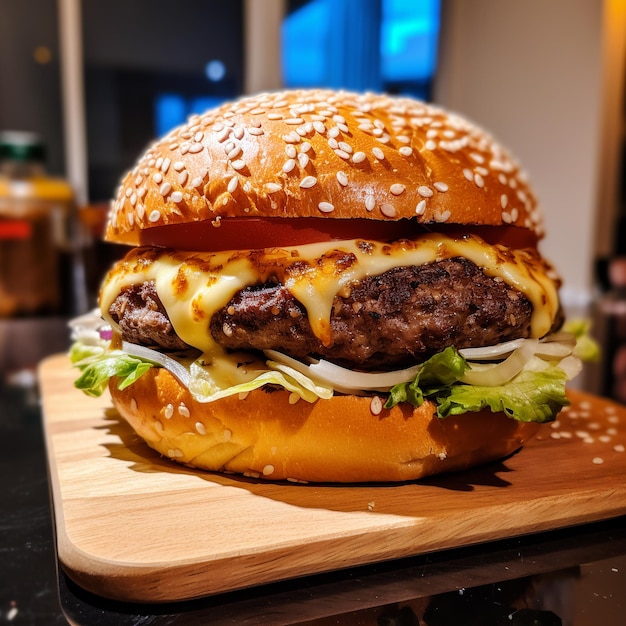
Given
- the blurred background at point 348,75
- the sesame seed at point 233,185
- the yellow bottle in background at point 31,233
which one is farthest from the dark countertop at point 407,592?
the blurred background at point 348,75

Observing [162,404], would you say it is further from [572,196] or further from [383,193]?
[572,196]

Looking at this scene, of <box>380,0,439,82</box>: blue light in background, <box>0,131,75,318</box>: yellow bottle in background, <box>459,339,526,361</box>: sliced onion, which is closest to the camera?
<box>459,339,526,361</box>: sliced onion

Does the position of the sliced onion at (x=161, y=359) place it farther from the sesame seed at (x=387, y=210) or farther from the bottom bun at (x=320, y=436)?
the sesame seed at (x=387, y=210)

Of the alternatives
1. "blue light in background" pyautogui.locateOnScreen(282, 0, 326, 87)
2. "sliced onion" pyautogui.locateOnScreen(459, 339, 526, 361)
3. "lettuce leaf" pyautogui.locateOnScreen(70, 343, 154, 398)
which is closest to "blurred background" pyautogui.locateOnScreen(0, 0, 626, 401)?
"blue light in background" pyautogui.locateOnScreen(282, 0, 326, 87)

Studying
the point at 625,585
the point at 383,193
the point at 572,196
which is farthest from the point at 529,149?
the point at 625,585

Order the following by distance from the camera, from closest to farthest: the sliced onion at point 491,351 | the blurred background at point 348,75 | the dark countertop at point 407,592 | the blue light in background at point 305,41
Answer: the dark countertop at point 407,592
the sliced onion at point 491,351
the blurred background at point 348,75
the blue light in background at point 305,41

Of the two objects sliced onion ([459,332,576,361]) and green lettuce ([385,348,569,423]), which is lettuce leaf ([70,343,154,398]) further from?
sliced onion ([459,332,576,361])

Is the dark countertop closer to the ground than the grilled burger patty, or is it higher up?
closer to the ground
